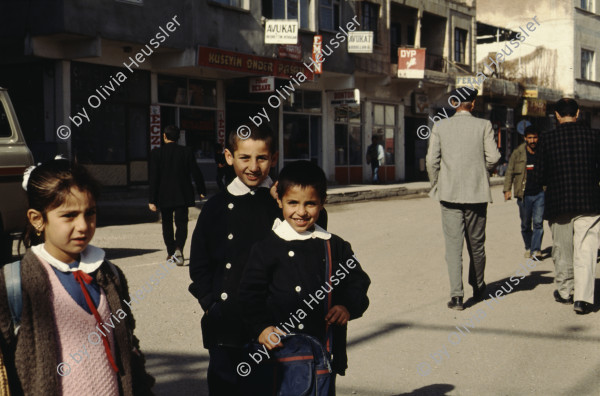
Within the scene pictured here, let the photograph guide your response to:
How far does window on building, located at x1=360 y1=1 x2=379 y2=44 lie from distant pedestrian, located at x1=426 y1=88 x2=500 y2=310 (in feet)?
72.4

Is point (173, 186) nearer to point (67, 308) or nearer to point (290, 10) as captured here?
point (67, 308)

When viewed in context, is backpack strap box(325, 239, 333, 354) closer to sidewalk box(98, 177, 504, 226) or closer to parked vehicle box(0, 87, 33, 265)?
parked vehicle box(0, 87, 33, 265)

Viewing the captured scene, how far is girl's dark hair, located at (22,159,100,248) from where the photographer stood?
8.11 ft

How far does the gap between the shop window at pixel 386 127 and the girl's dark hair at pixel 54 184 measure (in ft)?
93.7

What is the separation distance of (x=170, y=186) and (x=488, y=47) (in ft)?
117

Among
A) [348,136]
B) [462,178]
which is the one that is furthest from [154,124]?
[462,178]

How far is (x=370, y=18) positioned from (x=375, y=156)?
5338 mm

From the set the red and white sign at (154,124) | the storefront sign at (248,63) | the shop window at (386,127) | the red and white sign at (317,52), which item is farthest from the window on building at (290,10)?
the shop window at (386,127)

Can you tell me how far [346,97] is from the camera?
90.3 ft

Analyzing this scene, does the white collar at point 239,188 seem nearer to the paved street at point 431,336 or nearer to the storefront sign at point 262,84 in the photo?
the paved street at point 431,336

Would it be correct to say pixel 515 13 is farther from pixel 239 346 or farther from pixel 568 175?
pixel 239 346

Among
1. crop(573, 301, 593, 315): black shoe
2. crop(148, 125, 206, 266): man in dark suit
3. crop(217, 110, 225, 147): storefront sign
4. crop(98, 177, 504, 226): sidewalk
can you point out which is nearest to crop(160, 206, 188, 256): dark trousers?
crop(148, 125, 206, 266): man in dark suit

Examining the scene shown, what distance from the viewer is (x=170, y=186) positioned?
10.1m

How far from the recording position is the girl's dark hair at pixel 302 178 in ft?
10.2
